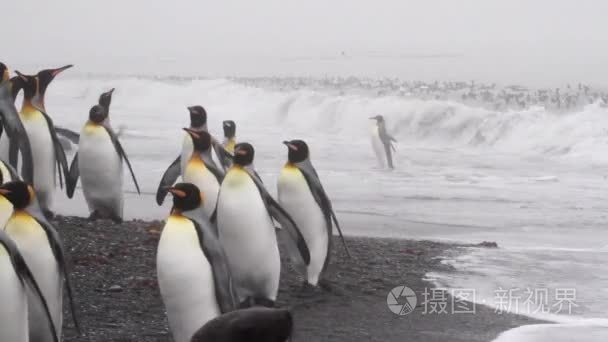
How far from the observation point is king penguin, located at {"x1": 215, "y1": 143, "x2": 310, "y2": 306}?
3.91 meters

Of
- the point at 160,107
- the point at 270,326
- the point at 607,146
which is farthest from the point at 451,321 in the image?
the point at 160,107

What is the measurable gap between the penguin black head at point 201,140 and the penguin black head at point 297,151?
1.15 feet

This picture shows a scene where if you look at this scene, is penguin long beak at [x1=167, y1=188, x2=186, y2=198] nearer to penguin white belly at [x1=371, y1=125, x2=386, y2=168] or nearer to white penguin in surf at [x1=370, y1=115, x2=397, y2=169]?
white penguin in surf at [x1=370, y1=115, x2=397, y2=169]

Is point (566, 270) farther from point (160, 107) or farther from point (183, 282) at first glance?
point (160, 107)

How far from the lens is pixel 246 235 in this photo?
3920 mm

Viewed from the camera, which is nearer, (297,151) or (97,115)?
(297,151)

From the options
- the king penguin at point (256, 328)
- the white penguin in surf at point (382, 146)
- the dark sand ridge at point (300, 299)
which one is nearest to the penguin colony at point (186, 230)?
the king penguin at point (256, 328)

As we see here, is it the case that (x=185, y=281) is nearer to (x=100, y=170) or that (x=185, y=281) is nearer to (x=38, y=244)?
(x=38, y=244)

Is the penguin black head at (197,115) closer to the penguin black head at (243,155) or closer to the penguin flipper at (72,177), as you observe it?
the penguin flipper at (72,177)

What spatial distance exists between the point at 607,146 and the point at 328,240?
30.7ft

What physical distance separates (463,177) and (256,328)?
864cm

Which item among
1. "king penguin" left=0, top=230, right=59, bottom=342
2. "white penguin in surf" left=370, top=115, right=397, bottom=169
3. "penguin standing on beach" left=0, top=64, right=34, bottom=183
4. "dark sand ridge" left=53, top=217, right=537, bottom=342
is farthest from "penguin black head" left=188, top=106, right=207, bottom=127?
"white penguin in surf" left=370, top=115, right=397, bottom=169

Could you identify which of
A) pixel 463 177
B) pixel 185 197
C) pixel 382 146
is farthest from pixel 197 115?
pixel 382 146

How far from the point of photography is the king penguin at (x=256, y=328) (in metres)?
1.60
